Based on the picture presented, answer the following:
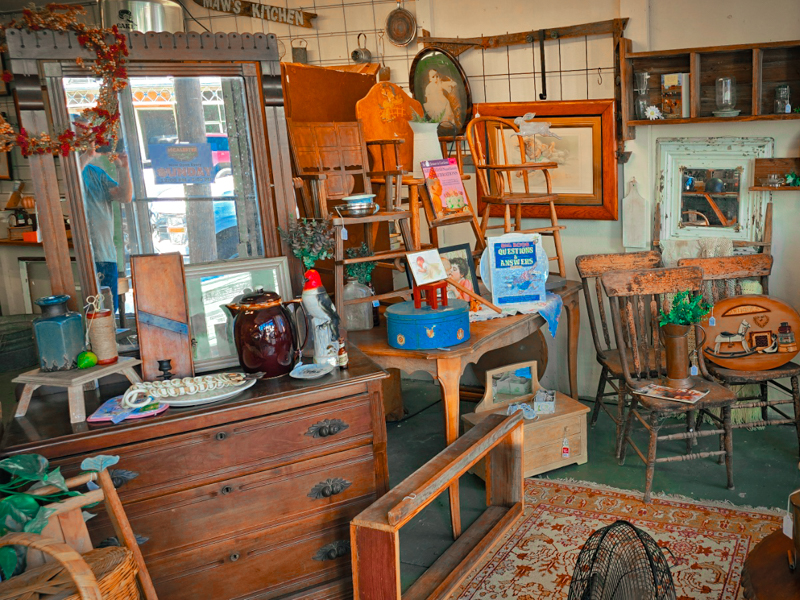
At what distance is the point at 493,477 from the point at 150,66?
95.6 inches

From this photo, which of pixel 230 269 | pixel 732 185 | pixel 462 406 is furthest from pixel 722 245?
pixel 230 269

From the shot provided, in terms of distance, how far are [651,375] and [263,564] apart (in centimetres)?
241

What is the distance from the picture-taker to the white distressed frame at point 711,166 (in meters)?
4.36

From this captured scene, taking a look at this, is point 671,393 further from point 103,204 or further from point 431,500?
point 103,204

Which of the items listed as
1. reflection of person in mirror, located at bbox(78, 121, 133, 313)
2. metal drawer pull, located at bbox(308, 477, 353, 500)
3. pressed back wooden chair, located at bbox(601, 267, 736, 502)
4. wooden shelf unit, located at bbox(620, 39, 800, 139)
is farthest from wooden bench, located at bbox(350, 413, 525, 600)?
wooden shelf unit, located at bbox(620, 39, 800, 139)

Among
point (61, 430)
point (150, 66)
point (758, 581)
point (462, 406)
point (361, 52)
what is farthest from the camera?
point (361, 52)

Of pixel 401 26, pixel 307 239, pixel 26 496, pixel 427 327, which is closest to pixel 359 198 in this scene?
pixel 307 239

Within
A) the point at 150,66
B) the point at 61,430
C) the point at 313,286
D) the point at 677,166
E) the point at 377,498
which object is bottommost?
the point at 377,498

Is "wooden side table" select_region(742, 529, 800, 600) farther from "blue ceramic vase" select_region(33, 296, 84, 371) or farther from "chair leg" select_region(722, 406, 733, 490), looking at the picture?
"blue ceramic vase" select_region(33, 296, 84, 371)

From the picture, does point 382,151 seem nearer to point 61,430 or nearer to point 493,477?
point 493,477

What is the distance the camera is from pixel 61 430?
2348 millimetres

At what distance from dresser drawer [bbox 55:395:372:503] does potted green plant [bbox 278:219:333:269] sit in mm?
682

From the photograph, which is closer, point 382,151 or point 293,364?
point 293,364

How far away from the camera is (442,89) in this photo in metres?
5.21
